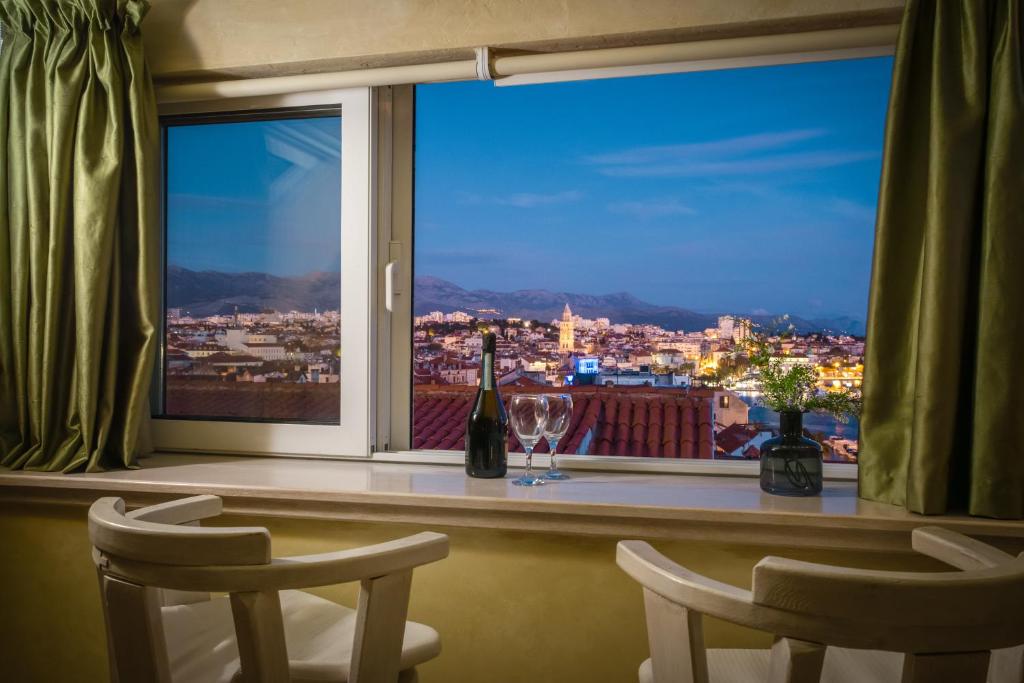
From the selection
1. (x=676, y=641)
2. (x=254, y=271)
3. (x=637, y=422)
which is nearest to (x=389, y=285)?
(x=254, y=271)

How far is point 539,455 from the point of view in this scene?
6.54 ft

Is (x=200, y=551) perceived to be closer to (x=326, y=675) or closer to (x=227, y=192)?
(x=326, y=675)

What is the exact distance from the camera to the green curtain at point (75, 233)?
190cm

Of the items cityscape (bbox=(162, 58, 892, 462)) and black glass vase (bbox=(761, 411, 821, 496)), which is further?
cityscape (bbox=(162, 58, 892, 462))

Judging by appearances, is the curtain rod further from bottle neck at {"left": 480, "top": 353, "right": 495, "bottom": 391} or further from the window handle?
bottle neck at {"left": 480, "top": 353, "right": 495, "bottom": 391}

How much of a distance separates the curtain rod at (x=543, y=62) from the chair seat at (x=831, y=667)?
50.8 inches

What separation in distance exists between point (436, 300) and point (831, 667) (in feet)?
4.36

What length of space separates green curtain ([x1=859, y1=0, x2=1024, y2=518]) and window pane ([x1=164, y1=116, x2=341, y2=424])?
54.3 inches

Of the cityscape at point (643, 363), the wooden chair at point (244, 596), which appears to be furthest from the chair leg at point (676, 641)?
the cityscape at point (643, 363)

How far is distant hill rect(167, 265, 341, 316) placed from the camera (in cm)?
211

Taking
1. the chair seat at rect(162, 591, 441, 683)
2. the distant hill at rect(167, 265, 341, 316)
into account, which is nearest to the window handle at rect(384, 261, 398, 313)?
the distant hill at rect(167, 265, 341, 316)

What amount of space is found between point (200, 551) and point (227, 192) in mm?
1410

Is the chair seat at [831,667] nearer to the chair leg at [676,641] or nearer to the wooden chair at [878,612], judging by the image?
the chair leg at [676,641]

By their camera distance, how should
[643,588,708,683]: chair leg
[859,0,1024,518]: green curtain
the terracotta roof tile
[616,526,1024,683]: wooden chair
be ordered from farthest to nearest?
the terracotta roof tile, [859,0,1024,518]: green curtain, [643,588,708,683]: chair leg, [616,526,1024,683]: wooden chair
